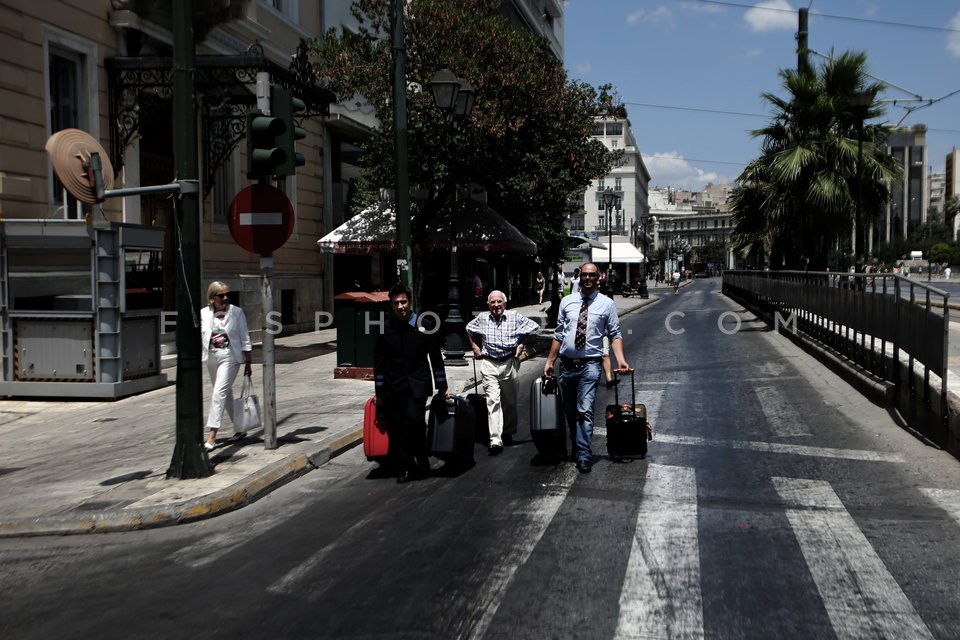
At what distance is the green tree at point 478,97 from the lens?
18.6m

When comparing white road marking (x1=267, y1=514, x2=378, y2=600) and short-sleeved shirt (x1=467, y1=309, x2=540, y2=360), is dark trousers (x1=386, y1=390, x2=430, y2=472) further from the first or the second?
white road marking (x1=267, y1=514, x2=378, y2=600)

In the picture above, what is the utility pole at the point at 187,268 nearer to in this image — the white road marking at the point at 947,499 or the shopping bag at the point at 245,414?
the shopping bag at the point at 245,414

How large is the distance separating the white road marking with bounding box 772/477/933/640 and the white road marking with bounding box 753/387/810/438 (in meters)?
2.82

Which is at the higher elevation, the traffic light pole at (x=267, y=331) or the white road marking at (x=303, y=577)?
the traffic light pole at (x=267, y=331)

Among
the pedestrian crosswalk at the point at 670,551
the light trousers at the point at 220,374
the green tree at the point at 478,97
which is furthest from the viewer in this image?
the green tree at the point at 478,97

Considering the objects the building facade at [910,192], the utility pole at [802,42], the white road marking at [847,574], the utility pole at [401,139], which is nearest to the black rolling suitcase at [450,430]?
the white road marking at [847,574]

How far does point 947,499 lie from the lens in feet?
21.5

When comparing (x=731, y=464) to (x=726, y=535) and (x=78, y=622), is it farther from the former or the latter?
(x=78, y=622)

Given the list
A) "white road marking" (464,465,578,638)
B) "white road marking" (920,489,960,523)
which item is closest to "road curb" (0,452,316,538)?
"white road marking" (464,465,578,638)

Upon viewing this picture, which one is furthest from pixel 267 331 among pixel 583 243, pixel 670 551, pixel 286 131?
pixel 583 243

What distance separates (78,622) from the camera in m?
4.43

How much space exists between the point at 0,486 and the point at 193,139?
10.7 ft

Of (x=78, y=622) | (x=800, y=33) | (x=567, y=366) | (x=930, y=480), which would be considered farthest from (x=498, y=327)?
(x=800, y=33)

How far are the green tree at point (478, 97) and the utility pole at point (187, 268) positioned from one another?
9.90 metres
